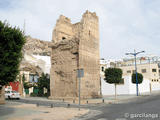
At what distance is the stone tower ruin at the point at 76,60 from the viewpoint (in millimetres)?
23634

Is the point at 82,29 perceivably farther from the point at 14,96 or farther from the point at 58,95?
the point at 14,96

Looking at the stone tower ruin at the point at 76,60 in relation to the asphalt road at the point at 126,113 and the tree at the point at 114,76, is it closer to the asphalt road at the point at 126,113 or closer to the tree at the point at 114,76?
the tree at the point at 114,76

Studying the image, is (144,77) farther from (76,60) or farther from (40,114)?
(40,114)

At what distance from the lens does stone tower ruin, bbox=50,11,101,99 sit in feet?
77.5

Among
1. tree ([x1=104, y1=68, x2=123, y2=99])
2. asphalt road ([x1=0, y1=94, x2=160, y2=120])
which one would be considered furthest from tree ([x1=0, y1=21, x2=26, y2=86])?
tree ([x1=104, y1=68, x2=123, y2=99])

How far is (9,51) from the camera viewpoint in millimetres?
8594

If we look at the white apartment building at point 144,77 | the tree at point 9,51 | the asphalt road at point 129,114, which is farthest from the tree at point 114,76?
the tree at point 9,51

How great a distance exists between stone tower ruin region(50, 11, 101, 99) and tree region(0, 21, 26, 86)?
14.5 meters

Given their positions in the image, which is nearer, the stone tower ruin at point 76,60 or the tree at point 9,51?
the tree at point 9,51

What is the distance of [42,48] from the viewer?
97938 millimetres

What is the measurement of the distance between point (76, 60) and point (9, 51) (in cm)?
1562

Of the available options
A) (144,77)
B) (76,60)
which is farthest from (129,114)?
(144,77)

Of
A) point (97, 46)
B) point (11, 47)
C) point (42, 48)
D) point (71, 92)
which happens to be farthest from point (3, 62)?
point (42, 48)

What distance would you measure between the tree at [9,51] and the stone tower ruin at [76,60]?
14.5 m
